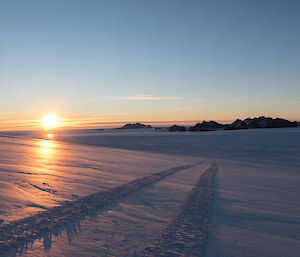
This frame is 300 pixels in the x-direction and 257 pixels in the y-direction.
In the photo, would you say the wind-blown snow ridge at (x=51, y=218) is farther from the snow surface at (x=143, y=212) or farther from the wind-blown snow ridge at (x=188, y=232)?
the wind-blown snow ridge at (x=188, y=232)

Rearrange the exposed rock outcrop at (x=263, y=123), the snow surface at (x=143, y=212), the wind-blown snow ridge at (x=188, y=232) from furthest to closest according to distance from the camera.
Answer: the exposed rock outcrop at (x=263, y=123) < the snow surface at (x=143, y=212) < the wind-blown snow ridge at (x=188, y=232)

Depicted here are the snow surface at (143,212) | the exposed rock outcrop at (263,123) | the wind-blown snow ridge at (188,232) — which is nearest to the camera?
the wind-blown snow ridge at (188,232)

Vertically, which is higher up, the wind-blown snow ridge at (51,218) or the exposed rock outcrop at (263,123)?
the exposed rock outcrop at (263,123)

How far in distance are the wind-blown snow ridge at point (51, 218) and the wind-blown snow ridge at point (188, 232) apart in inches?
59.8

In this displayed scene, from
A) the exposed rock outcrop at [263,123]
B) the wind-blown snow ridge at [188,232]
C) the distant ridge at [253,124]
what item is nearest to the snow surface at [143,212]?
the wind-blown snow ridge at [188,232]

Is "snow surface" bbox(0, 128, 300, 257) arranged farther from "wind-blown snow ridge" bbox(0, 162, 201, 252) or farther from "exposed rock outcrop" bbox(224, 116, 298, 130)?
"exposed rock outcrop" bbox(224, 116, 298, 130)

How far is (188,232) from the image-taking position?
11.9 ft

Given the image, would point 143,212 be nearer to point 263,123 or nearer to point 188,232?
point 188,232

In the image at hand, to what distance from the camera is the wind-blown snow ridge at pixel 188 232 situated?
10.2 feet

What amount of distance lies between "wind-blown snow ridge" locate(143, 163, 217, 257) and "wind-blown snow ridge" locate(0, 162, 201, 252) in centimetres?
152

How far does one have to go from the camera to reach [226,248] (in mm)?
3287

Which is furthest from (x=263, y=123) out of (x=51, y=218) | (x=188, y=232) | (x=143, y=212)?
(x=51, y=218)

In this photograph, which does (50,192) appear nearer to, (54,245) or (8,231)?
(8,231)

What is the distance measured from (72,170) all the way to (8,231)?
4.66m
